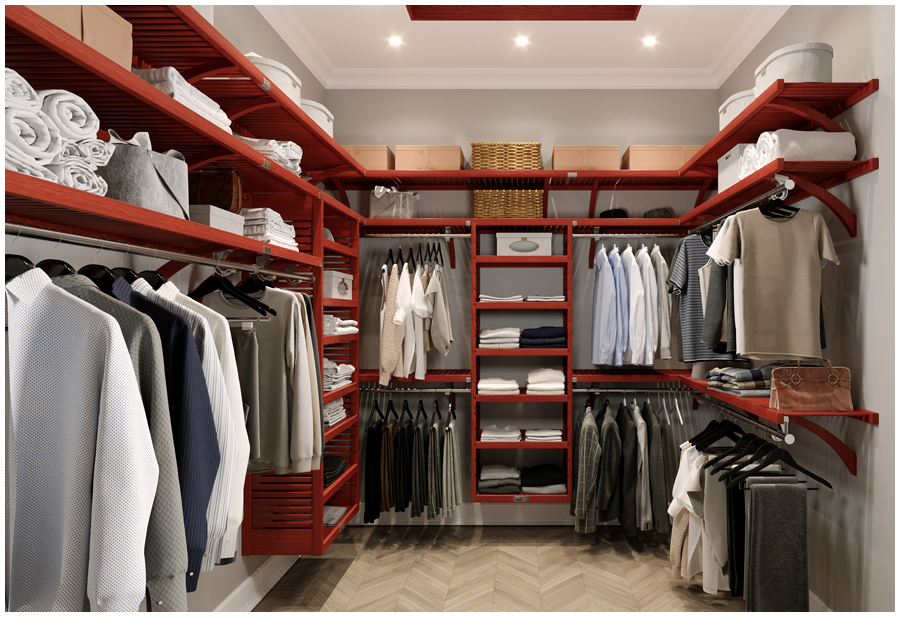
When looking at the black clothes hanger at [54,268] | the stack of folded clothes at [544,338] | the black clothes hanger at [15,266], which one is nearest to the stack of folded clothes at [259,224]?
the black clothes hanger at [54,268]

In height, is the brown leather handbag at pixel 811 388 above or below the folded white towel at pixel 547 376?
above

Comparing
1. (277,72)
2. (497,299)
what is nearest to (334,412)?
(497,299)

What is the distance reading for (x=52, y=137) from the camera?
3.80 ft

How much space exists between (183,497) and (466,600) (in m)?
2.03

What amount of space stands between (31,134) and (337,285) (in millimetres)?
2243

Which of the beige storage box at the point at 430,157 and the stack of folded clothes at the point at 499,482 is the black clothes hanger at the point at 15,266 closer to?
the beige storage box at the point at 430,157

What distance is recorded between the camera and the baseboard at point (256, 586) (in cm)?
267

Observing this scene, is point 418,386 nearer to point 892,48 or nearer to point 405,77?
point 405,77

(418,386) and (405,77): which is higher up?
(405,77)

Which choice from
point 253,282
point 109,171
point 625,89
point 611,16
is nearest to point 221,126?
point 109,171

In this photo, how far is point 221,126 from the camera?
1932 mm

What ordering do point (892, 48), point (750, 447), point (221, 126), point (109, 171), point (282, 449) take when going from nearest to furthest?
point (109, 171) < point (221, 126) < point (892, 48) < point (282, 449) < point (750, 447)

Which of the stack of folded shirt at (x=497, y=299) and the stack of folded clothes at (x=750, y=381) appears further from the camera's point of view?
the stack of folded shirt at (x=497, y=299)

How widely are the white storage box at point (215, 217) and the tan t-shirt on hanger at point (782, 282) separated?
85.1 inches
